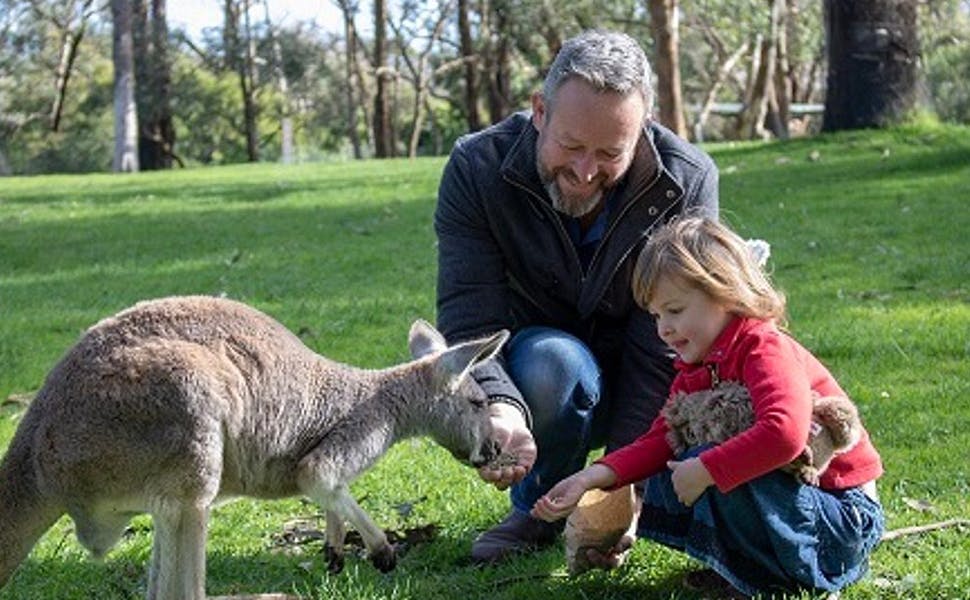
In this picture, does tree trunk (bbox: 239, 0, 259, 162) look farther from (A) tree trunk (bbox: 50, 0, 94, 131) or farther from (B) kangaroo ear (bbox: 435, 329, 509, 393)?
(B) kangaroo ear (bbox: 435, 329, 509, 393)

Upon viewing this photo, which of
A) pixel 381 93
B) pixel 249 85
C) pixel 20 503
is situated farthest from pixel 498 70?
pixel 20 503

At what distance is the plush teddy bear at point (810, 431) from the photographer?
3068 millimetres

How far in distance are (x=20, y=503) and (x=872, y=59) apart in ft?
31.7

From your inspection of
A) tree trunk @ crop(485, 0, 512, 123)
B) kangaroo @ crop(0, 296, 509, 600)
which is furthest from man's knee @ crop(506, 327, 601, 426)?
tree trunk @ crop(485, 0, 512, 123)

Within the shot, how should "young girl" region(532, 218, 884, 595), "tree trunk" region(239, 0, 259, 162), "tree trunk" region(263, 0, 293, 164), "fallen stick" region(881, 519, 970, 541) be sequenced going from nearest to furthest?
"young girl" region(532, 218, 884, 595) → "fallen stick" region(881, 519, 970, 541) → "tree trunk" region(239, 0, 259, 162) → "tree trunk" region(263, 0, 293, 164)

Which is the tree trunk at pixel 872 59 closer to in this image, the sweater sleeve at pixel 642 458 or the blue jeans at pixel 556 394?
the blue jeans at pixel 556 394

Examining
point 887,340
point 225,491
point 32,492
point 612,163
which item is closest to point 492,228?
point 612,163

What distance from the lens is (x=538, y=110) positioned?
11.8ft

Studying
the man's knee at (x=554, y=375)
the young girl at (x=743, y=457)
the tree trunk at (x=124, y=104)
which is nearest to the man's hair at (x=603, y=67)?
the young girl at (x=743, y=457)

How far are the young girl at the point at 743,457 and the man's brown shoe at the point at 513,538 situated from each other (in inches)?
→ 21.5

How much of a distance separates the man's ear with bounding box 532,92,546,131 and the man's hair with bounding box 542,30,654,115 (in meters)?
0.03

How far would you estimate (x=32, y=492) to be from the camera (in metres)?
2.99

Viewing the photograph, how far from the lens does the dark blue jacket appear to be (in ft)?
12.0

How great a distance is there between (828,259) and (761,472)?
5.13 meters
